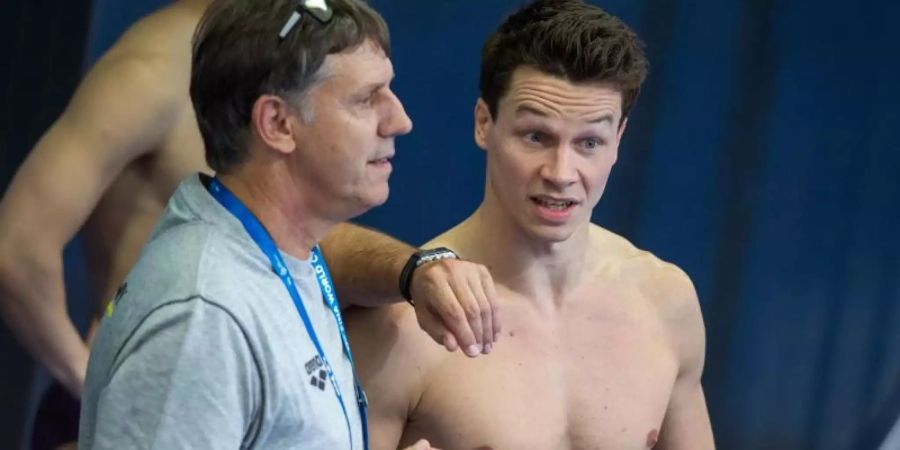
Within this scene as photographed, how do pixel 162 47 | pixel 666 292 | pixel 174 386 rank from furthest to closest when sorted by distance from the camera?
pixel 666 292
pixel 162 47
pixel 174 386

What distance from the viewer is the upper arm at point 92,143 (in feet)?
5.37

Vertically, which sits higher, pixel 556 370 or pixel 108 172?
pixel 108 172

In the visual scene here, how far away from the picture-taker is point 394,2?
2.29 meters

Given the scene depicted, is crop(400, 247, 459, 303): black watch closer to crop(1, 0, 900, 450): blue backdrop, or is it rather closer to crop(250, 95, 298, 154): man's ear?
crop(250, 95, 298, 154): man's ear

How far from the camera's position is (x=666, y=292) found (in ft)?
5.90

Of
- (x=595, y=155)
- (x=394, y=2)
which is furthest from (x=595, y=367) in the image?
(x=394, y=2)

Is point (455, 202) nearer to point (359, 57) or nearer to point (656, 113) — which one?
point (656, 113)

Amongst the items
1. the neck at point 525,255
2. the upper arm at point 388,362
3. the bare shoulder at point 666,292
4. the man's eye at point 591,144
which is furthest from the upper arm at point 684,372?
the upper arm at point 388,362

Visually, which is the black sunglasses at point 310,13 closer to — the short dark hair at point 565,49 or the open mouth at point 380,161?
the open mouth at point 380,161

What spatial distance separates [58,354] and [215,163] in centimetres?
74

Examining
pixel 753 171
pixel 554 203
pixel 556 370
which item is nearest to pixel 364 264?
pixel 554 203

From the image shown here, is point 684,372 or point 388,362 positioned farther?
point 684,372

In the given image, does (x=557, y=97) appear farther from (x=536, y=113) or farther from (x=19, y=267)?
(x=19, y=267)

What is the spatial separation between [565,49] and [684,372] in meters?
0.51
